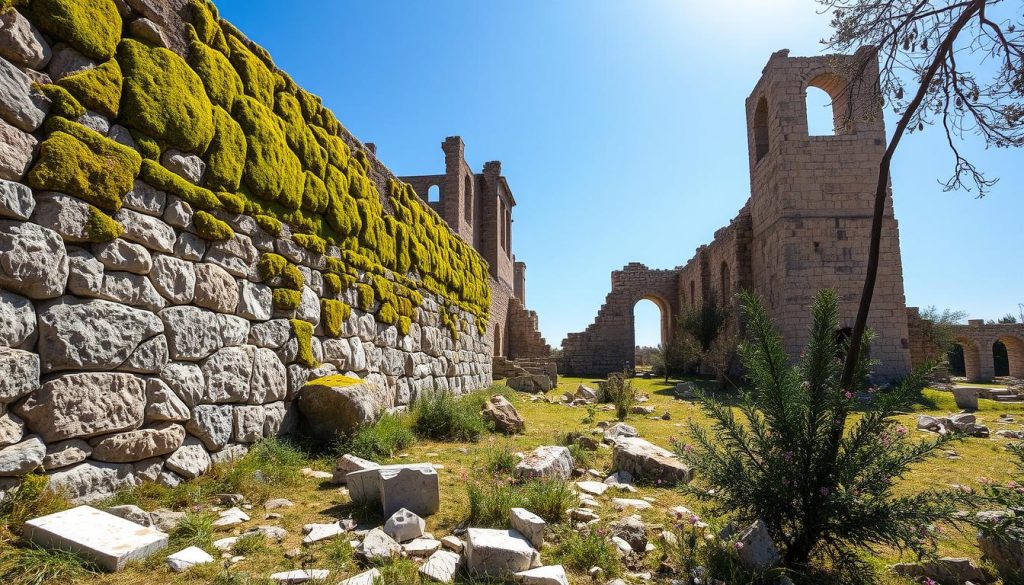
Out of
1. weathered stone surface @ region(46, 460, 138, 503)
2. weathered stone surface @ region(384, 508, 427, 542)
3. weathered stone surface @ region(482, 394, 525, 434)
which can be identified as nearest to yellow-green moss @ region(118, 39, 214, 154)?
weathered stone surface @ region(46, 460, 138, 503)

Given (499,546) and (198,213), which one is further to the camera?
(198,213)

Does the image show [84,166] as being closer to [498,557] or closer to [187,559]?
[187,559]

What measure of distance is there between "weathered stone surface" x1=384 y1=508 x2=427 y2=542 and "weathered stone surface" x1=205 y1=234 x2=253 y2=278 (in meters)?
2.29

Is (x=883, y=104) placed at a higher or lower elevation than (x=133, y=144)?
higher

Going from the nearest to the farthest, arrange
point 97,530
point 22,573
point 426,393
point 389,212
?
1. point 22,573
2. point 97,530
3. point 389,212
4. point 426,393

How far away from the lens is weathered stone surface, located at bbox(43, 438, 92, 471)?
2.51m

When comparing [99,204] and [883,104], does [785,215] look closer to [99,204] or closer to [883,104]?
[883,104]

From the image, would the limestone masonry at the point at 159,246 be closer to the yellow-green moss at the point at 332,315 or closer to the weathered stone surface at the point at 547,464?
the yellow-green moss at the point at 332,315

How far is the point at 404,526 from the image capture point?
273cm

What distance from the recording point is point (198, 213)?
11.6 ft

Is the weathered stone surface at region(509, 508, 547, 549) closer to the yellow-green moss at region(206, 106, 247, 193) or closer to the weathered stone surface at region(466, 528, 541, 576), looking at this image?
the weathered stone surface at region(466, 528, 541, 576)

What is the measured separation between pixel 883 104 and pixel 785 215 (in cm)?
1022

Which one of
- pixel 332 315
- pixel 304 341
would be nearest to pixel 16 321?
pixel 304 341

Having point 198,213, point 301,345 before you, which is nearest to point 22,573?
point 198,213
